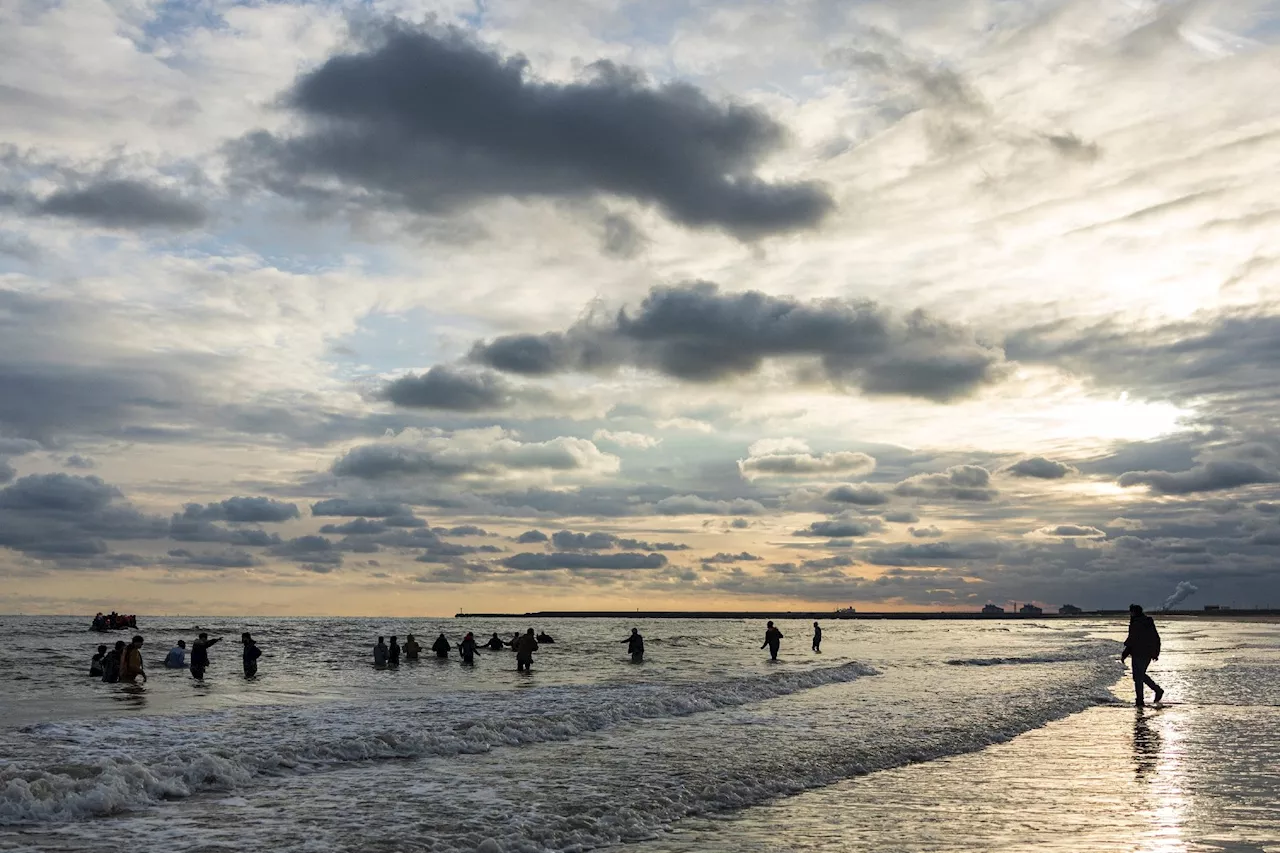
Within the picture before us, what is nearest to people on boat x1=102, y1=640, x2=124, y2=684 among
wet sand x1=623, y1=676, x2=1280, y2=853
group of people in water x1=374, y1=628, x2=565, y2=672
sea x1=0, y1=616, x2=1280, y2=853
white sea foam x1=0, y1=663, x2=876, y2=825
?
sea x1=0, y1=616, x2=1280, y2=853

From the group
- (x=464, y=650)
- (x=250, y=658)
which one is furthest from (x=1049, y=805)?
(x=464, y=650)

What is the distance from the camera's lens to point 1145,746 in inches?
707

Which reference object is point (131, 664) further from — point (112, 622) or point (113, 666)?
point (112, 622)

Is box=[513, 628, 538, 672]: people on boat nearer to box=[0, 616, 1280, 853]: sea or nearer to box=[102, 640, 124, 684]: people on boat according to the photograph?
box=[0, 616, 1280, 853]: sea

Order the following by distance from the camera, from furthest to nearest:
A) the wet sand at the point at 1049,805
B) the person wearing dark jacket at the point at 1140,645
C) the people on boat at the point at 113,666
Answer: the people on boat at the point at 113,666, the person wearing dark jacket at the point at 1140,645, the wet sand at the point at 1049,805

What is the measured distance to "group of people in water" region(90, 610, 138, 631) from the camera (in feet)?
337

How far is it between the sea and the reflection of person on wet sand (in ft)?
0.37

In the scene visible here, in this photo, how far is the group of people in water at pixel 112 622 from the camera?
103 metres

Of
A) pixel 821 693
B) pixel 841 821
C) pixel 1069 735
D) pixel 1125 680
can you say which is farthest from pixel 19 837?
pixel 1125 680

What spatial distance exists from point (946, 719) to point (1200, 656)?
120 feet

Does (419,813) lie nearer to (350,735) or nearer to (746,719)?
(350,735)

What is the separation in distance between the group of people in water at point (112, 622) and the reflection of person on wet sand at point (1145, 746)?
10555 cm

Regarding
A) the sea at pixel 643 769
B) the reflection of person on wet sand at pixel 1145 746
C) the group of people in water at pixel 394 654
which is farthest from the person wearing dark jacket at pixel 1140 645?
the reflection of person on wet sand at pixel 1145 746

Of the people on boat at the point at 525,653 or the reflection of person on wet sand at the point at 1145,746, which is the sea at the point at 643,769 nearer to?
the reflection of person on wet sand at the point at 1145,746
